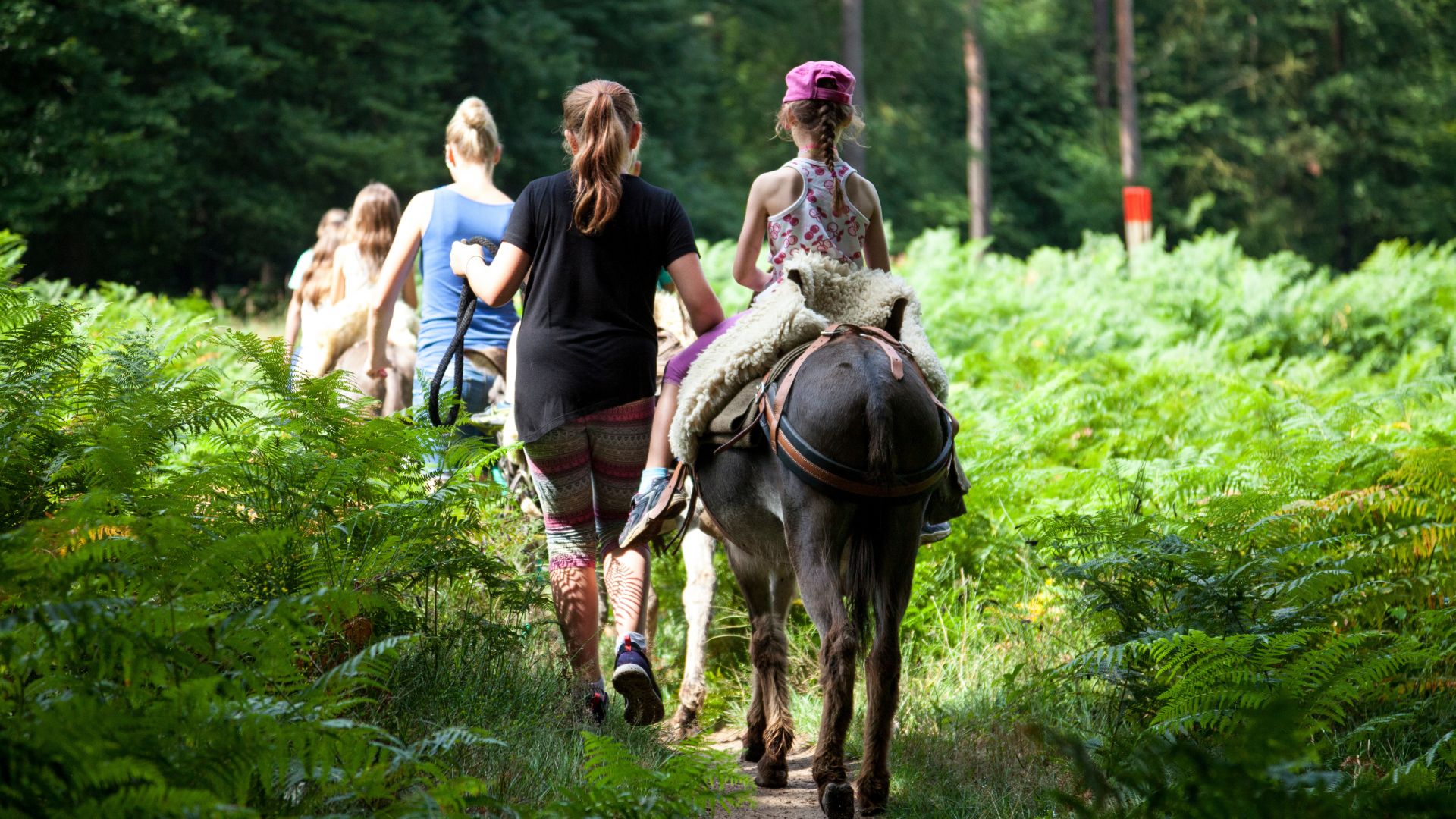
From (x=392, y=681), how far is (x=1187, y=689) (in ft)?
9.12

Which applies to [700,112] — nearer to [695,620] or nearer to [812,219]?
[695,620]

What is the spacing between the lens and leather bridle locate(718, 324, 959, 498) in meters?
4.25

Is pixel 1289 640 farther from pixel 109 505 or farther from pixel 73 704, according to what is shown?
pixel 109 505

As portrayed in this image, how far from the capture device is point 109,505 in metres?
4.04

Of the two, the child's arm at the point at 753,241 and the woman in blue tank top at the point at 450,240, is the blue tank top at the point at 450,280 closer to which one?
the woman in blue tank top at the point at 450,240

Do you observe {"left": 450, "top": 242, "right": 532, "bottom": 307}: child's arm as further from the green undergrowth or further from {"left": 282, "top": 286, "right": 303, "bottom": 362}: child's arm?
{"left": 282, "top": 286, "right": 303, "bottom": 362}: child's arm

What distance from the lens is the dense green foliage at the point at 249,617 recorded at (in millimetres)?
2900

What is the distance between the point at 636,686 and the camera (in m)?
4.90

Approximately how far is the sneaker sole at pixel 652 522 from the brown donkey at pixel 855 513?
0.48 m

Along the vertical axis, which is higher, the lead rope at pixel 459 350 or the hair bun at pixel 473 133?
the hair bun at pixel 473 133

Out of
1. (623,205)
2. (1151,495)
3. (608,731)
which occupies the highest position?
(623,205)

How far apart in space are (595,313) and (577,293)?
0.36ft

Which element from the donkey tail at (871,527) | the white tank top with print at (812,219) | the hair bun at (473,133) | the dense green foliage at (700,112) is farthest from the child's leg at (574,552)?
the dense green foliage at (700,112)

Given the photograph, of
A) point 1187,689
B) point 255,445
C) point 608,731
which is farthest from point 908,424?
point 255,445
